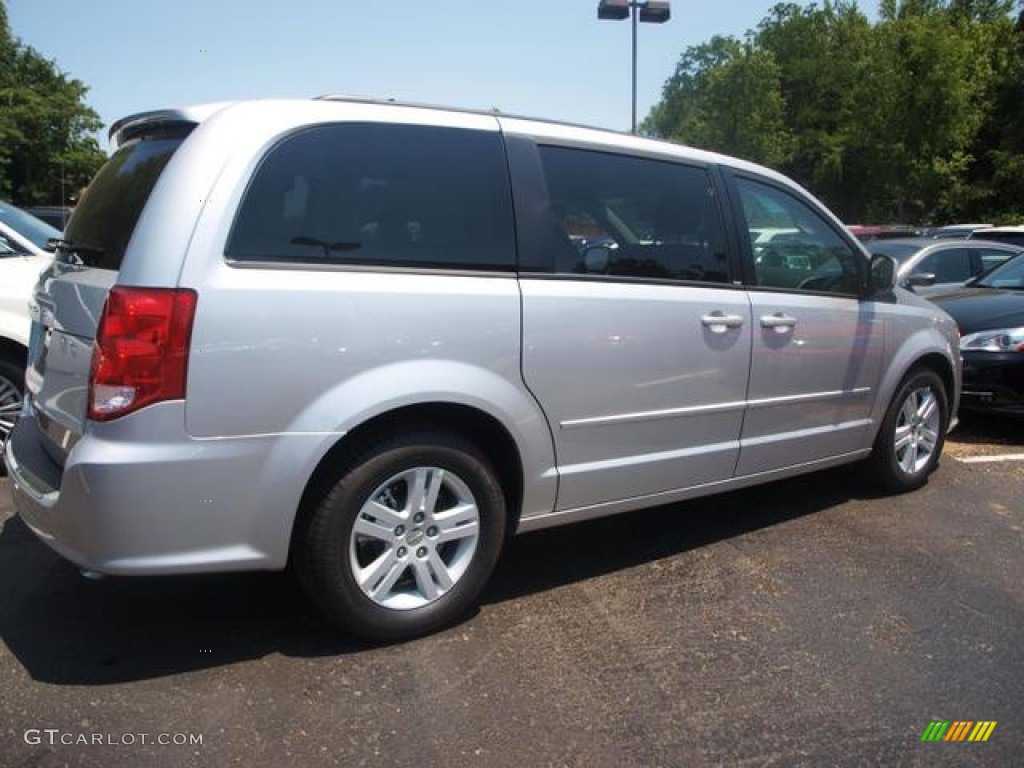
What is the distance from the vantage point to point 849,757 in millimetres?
2590

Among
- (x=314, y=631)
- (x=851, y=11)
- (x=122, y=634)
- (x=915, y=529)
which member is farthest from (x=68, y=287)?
(x=851, y=11)

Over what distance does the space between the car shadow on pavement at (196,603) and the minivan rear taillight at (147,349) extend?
92cm

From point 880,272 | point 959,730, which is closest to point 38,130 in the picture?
point 880,272

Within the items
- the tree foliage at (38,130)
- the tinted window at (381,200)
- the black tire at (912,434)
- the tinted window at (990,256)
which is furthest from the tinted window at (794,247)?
the tree foliage at (38,130)

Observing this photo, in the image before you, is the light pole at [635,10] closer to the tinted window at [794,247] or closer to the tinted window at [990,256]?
the tinted window at [990,256]

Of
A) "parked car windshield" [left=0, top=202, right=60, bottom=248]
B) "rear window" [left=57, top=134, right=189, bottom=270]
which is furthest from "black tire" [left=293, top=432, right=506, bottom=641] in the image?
"parked car windshield" [left=0, top=202, right=60, bottom=248]

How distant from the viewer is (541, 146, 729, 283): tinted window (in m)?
3.47

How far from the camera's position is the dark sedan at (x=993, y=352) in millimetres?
6242

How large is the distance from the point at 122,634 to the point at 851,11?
156ft

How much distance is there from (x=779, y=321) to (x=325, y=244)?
2197mm

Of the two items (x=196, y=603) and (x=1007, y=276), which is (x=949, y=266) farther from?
(x=196, y=603)

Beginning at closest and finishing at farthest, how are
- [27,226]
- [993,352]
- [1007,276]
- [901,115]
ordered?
[27,226] → [993,352] → [1007,276] → [901,115]

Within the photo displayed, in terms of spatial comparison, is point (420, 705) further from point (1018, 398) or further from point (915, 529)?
point (1018, 398)

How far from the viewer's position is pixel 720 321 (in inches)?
151
